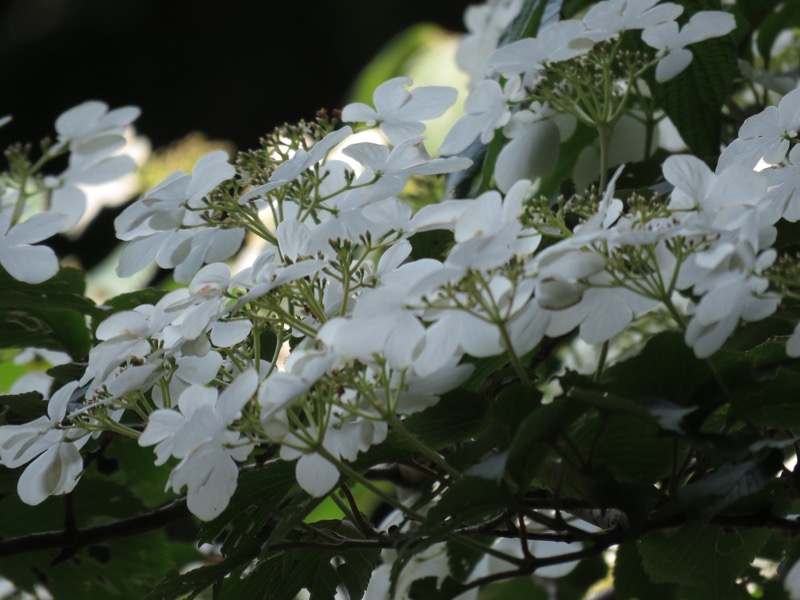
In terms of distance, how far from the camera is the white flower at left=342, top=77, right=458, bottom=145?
1.24ft

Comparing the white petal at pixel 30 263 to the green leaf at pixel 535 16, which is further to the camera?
the green leaf at pixel 535 16

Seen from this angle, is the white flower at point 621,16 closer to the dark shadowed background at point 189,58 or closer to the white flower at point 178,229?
the white flower at point 178,229

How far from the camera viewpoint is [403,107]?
385 mm

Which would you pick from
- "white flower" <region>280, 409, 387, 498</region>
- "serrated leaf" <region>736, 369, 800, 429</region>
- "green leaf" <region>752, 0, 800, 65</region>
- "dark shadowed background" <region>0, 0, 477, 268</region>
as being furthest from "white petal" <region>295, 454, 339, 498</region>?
"dark shadowed background" <region>0, 0, 477, 268</region>

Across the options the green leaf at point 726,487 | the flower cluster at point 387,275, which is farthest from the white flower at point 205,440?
the green leaf at point 726,487

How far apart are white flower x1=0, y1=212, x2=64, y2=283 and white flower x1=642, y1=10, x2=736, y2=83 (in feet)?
0.76

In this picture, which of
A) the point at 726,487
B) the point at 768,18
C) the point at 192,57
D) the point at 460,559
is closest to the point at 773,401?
the point at 726,487

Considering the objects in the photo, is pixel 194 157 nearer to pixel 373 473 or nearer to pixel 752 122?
pixel 373 473

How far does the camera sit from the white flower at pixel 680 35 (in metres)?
0.38

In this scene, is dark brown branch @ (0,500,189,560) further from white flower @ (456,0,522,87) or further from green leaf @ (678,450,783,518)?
white flower @ (456,0,522,87)

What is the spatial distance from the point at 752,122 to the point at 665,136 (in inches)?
14.5

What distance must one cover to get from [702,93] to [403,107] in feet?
0.60

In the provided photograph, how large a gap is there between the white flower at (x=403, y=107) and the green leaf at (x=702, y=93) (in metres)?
0.16

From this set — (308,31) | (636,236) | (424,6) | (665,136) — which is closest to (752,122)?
(636,236)
